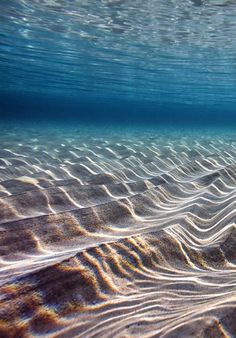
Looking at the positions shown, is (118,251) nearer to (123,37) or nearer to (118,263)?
(118,263)

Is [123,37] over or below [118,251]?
over

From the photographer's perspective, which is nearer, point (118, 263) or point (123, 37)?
point (118, 263)

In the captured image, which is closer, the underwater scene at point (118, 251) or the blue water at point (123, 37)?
the underwater scene at point (118, 251)

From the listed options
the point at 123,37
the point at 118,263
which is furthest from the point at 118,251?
the point at 123,37

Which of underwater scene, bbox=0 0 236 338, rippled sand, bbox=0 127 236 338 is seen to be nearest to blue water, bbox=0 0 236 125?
underwater scene, bbox=0 0 236 338

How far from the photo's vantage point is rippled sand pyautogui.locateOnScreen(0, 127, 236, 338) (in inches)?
85.0

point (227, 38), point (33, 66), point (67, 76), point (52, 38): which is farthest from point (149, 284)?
point (67, 76)

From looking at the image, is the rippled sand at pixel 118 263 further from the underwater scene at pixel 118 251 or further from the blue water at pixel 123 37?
the blue water at pixel 123 37

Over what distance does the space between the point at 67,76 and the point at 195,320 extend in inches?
1441

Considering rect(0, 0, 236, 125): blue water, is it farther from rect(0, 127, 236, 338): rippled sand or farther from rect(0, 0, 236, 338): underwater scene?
rect(0, 127, 236, 338): rippled sand

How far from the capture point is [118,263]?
2.98 metres

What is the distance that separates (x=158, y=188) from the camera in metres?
5.66

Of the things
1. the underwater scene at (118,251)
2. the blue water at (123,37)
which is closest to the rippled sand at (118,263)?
the underwater scene at (118,251)

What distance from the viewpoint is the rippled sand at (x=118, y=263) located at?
216 cm
